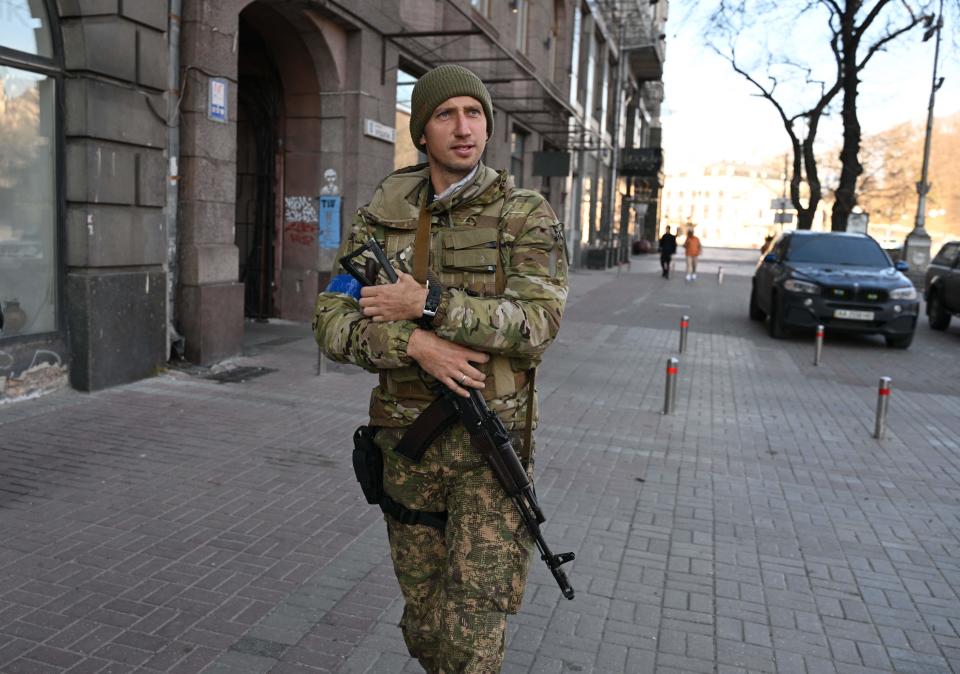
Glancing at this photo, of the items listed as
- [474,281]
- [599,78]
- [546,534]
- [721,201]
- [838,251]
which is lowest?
[546,534]

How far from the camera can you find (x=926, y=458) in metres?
6.45

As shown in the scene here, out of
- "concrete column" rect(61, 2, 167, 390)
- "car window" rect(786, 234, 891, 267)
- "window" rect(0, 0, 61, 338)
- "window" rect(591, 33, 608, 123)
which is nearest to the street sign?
"concrete column" rect(61, 2, 167, 390)

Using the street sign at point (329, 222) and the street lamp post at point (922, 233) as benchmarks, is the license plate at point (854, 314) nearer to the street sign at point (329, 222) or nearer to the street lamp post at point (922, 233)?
the street sign at point (329, 222)

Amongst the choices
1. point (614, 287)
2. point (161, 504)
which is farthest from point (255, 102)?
point (614, 287)

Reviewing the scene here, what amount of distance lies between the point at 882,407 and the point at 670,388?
5.88 feet

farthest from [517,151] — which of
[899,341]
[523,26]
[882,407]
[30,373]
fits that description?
[30,373]

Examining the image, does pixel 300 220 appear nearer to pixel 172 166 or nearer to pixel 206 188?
pixel 206 188

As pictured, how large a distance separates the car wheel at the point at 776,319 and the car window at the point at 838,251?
76 cm

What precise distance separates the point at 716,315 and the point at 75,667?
1549cm

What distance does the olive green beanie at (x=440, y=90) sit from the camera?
230 cm

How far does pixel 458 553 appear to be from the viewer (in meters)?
2.28

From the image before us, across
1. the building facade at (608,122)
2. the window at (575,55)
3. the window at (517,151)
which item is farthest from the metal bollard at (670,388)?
the window at (575,55)

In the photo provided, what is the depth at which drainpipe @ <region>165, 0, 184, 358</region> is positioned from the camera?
25.8 ft

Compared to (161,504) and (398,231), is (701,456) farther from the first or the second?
(398,231)
